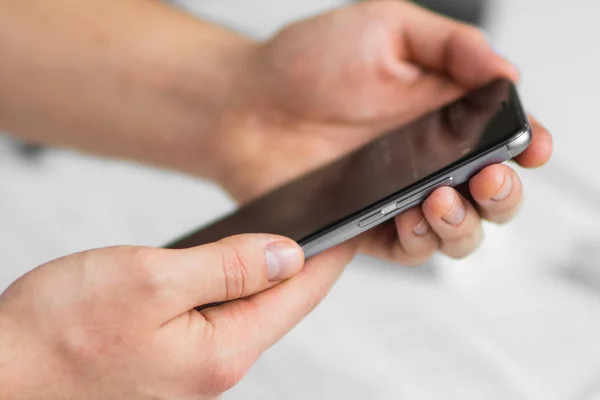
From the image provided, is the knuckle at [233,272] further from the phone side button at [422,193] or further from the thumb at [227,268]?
the phone side button at [422,193]

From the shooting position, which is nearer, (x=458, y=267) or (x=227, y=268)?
(x=227, y=268)

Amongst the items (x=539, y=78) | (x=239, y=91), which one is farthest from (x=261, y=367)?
(x=539, y=78)

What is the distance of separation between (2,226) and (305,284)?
1.61ft

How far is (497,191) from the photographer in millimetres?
467

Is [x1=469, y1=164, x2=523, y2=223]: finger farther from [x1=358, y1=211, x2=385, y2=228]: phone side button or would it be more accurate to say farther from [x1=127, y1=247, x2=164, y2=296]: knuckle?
[x1=127, y1=247, x2=164, y2=296]: knuckle

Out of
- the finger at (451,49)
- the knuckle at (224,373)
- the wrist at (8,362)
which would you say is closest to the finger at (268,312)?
the knuckle at (224,373)

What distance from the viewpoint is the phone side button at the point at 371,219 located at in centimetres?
46

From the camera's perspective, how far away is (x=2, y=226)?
807 mm

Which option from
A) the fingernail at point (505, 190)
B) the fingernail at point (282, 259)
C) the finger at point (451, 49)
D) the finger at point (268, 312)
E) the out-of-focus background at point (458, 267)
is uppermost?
the finger at point (451, 49)

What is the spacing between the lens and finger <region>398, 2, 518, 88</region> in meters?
0.62

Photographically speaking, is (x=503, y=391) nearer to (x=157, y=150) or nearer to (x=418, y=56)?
(x=418, y=56)

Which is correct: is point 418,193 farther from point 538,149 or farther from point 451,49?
point 451,49

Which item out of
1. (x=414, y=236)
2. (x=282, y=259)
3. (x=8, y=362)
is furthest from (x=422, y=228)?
(x=8, y=362)

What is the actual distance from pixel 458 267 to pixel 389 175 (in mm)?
222
